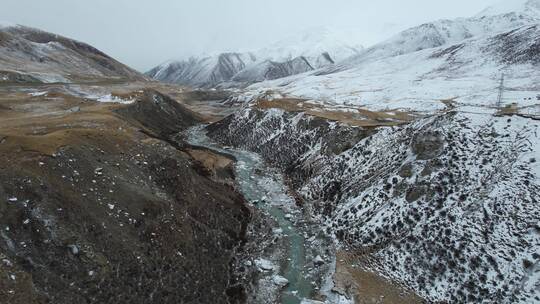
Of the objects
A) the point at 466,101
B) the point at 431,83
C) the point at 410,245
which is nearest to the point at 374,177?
the point at 410,245

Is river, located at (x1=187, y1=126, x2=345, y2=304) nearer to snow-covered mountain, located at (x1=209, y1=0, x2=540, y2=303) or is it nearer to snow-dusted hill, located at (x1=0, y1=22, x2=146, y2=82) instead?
snow-covered mountain, located at (x1=209, y1=0, x2=540, y2=303)

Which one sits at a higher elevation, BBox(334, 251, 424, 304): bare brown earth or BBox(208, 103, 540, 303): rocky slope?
BBox(208, 103, 540, 303): rocky slope

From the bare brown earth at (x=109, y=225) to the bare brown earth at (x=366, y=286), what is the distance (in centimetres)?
792

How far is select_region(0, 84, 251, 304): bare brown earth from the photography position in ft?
77.2

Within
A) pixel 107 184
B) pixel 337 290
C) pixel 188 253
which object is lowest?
pixel 337 290

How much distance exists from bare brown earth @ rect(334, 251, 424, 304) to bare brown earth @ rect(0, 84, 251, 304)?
26.0 feet

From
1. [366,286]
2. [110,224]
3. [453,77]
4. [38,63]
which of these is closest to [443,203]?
[366,286]

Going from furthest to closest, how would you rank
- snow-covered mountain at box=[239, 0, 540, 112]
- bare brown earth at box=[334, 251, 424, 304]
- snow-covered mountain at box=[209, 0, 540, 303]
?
snow-covered mountain at box=[239, 0, 540, 112]
bare brown earth at box=[334, 251, 424, 304]
snow-covered mountain at box=[209, 0, 540, 303]

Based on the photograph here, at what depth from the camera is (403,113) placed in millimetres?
A: 74375

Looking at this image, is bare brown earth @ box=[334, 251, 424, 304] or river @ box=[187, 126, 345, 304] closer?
bare brown earth @ box=[334, 251, 424, 304]

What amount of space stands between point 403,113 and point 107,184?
58509 mm

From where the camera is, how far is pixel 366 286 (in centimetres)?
2880

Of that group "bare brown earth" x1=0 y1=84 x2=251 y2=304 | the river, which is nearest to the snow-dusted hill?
the river

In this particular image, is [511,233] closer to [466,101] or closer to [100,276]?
[100,276]
